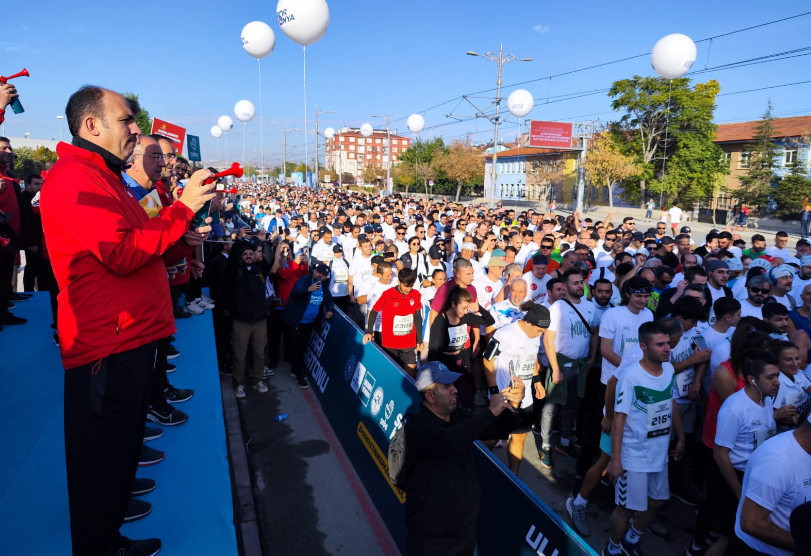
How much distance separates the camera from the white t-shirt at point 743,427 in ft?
10.7

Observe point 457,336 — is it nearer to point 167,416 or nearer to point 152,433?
point 167,416

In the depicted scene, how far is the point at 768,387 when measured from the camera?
3248mm

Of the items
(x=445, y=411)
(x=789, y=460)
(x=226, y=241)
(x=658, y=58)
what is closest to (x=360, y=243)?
(x=226, y=241)

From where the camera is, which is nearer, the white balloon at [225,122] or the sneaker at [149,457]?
the sneaker at [149,457]

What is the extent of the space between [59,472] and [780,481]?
3.99m

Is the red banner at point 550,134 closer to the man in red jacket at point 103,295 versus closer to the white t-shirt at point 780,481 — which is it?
the white t-shirt at point 780,481

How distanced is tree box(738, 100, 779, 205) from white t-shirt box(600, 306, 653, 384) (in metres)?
38.1

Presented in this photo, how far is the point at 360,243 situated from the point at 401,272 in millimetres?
2875

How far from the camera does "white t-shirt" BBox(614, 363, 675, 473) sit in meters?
3.60

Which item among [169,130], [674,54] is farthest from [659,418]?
[674,54]

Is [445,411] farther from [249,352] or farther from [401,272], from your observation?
[249,352]

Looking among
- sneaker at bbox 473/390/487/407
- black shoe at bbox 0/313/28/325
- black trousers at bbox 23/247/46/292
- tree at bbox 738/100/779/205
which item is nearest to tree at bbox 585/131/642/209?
tree at bbox 738/100/779/205

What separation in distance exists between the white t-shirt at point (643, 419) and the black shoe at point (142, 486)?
3.16m

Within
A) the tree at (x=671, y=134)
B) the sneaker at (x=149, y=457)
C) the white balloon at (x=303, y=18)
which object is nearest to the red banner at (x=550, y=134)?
the tree at (x=671, y=134)
